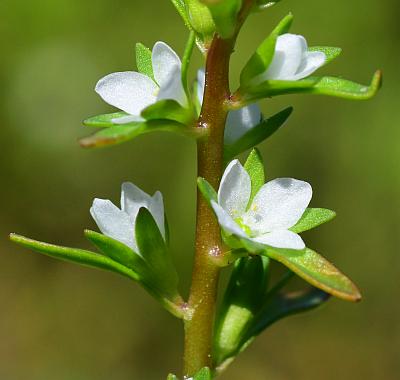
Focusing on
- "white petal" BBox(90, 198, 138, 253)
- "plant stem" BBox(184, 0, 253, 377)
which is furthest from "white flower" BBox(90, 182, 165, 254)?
"plant stem" BBox(184, 0, 253, 377)

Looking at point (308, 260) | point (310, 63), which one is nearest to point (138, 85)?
point (310, 63)

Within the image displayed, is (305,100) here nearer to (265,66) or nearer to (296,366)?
(296,366)

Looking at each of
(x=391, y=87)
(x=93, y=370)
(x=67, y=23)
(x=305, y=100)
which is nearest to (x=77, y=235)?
(x=93, y=370)

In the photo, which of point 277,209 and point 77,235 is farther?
point 77,235

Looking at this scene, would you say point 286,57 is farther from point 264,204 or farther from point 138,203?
point 138,203

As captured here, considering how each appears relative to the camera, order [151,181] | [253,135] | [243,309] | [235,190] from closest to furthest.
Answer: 1. [235,190]
2. [253,135]
3. [243,309]
4. [151,181]
